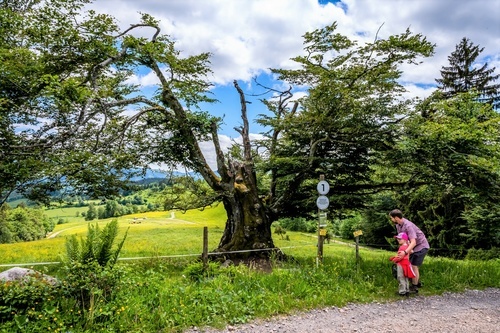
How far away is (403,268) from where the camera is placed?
7547mm

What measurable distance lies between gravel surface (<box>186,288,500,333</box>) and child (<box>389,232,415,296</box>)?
0.75 feet

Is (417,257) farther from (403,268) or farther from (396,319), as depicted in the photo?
(396,319)

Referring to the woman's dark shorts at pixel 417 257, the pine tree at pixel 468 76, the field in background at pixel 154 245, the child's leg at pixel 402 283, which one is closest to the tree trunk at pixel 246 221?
the field in background at pixel 154 245

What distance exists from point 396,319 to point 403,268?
168cm

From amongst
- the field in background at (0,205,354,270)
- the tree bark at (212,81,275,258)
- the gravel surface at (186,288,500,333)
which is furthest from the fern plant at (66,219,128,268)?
the tree bark at (212,81,275,258)

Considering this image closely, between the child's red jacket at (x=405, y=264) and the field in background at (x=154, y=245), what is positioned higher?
the child's red jacket at (x=405, y=264)

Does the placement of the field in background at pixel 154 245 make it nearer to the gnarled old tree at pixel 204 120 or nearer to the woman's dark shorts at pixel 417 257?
the gnarled old tree at pixel 204 120

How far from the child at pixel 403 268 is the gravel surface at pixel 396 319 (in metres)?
0.23

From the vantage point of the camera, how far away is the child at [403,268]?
7477mm

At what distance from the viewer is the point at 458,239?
76.0 feet

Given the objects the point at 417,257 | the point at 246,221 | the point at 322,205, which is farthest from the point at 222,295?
the point at 246,221

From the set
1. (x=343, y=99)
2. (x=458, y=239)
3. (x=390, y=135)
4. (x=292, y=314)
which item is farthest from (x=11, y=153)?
(x=458, y=239)

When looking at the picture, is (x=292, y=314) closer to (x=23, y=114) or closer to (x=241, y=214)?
(x=241, y=214)

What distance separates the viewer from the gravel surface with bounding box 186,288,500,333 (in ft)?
18.4
